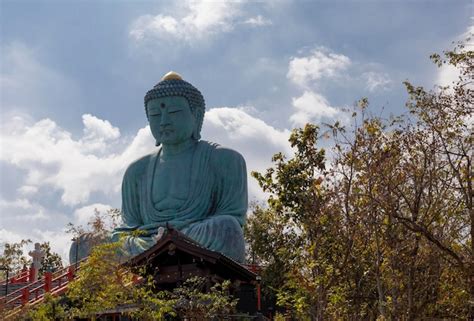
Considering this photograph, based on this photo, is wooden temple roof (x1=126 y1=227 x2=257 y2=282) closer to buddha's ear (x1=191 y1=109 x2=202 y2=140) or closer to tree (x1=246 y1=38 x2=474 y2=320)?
tree (x1=246 y1=38 x2=474 y2=320)

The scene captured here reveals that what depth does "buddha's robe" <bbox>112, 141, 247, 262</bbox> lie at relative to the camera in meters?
19.2

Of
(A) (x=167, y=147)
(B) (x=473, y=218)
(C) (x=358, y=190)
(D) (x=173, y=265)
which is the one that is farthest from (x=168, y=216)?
(B) (x=473, y=218)

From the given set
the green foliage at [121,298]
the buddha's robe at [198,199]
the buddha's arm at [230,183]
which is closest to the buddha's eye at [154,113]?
the buddha's robe at [198,199]

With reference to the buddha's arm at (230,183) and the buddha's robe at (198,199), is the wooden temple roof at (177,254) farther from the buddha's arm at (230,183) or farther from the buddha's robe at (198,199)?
the buddha's arm at (230,183)

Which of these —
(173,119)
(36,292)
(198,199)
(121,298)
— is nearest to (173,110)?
(173,119)

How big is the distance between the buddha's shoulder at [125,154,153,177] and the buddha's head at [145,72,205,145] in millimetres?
802

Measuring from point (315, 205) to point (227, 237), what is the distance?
720cm

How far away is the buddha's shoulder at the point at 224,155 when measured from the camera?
21.2 m

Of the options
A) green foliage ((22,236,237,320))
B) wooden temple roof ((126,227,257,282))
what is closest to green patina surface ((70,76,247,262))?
wooden temple roof ((126,227,257,282))

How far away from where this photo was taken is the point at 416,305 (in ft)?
33.2

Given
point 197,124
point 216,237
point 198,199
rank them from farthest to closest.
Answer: point 197,124, point 198,199, point 216,237

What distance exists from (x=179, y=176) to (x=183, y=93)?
9.06ft

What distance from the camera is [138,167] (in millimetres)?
22406

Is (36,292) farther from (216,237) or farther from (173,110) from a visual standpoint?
(173,110)
